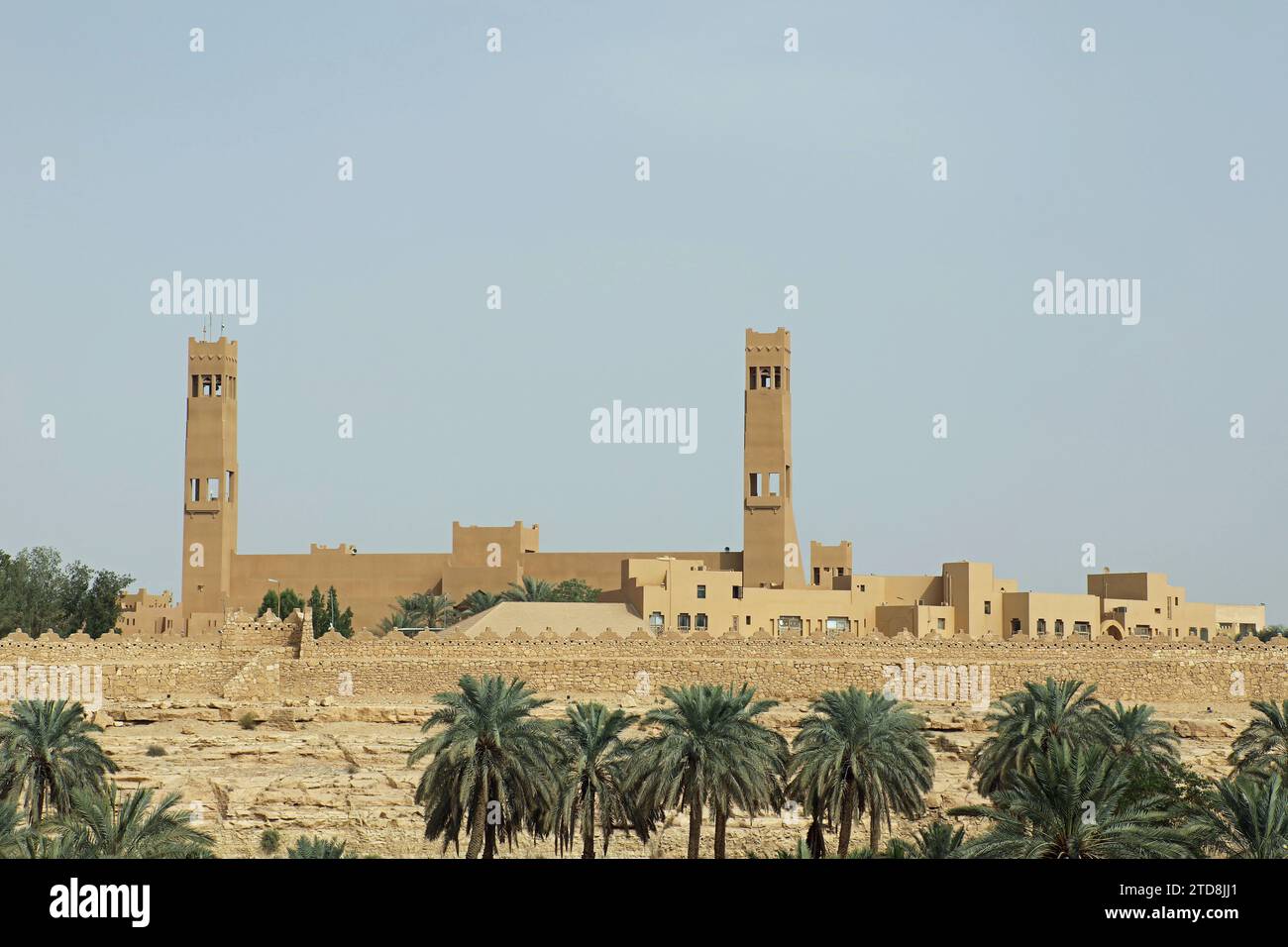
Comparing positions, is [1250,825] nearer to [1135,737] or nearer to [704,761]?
[704,761]

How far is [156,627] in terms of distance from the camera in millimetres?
72938

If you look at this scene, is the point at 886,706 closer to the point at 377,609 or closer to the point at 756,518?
the point at 756,518

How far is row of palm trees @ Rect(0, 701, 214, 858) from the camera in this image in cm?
2500

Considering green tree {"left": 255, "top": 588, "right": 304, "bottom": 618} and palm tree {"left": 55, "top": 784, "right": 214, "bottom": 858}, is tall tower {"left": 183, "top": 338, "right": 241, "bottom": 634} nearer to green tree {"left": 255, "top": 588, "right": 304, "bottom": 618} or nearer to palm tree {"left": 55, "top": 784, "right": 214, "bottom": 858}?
green tree {"left": 255, "top": 588, "right": 304, "bottom": 618}

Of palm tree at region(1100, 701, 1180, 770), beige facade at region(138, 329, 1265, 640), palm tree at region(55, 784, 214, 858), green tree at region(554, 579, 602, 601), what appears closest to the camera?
palm tree at region(55, 784, 214, 858)

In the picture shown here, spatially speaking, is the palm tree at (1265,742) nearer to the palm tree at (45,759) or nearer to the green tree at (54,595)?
the palm tree at (45,759)

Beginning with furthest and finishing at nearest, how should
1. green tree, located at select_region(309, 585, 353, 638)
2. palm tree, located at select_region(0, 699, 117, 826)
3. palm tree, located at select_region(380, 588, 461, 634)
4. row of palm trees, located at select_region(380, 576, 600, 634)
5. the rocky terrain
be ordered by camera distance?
palm tree, located at select_region(380, 588, 461, 634), row of palm trees, located at select_region(380, 576, 600, 634), green tree, located at select_region(309, 585, 353, 638), the rocky terrain, palm tree, located at select_region(0, 699, 117, 826)

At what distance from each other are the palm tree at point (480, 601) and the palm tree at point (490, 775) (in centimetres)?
3784

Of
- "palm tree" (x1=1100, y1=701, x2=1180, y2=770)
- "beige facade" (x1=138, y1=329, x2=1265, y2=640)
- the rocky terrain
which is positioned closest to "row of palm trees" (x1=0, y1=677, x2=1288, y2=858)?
"palm tree" (x1=1100, y1=701, x2=1180, y2=770)

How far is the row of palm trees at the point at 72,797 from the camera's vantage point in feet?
82.0

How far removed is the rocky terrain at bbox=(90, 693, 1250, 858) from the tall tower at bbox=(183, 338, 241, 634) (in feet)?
87.2

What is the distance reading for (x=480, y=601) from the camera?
231ft
